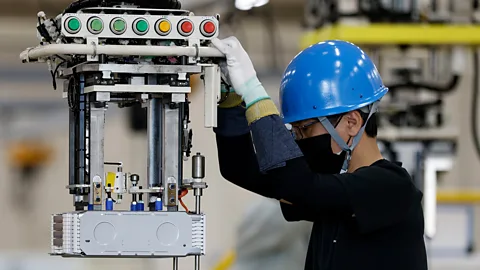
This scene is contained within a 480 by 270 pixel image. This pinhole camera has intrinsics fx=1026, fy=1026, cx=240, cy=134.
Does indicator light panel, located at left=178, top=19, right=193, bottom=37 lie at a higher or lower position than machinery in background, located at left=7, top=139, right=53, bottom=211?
higher

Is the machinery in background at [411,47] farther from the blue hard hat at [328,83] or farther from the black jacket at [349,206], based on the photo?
the black jacket at [349,206]

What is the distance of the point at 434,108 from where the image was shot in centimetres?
688

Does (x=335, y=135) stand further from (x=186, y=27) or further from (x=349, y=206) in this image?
(x=186, y=27)

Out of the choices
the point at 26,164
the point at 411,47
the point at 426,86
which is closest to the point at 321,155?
the point at 411,47

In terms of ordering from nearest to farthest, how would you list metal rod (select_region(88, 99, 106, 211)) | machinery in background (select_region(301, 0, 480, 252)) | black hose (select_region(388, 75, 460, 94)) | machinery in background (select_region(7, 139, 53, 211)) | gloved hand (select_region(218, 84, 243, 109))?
1. metal rod (select_region(88, 99, 106, 211))
2. gloved hand (select_region(218, 84, 243, 109))
3. machinery in background (select_region(301, 0, 480, 252))
4. black hose (select_region(388, 75, 460, 94))
5. machinery in background (select_region(7, 139, 53, 211))

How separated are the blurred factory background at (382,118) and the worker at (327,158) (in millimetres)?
952

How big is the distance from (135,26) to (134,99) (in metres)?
0.27

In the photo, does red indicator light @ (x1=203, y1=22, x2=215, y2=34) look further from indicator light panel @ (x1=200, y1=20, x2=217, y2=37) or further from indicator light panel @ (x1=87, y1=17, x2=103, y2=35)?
indicator light panel @ (x1=87, y1=17, x2=103, y2=35)

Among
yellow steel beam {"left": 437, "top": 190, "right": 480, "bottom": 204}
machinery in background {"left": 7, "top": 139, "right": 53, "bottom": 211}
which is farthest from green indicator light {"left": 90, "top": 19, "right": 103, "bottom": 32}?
machinery in background {"left": 7, "top": 139, "right": 53, "bottom": 211}

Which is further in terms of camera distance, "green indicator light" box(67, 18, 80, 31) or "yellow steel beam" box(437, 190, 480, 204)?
"yellow steel beam" box(437, 190, 480, 204)

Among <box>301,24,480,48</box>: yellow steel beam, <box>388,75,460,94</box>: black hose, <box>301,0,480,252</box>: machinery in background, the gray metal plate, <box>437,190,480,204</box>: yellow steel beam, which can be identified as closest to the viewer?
the gray metal plate

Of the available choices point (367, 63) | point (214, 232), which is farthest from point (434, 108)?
point (367, 63)

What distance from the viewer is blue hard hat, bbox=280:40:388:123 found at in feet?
9.08

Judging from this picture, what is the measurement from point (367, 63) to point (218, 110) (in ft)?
1.53
